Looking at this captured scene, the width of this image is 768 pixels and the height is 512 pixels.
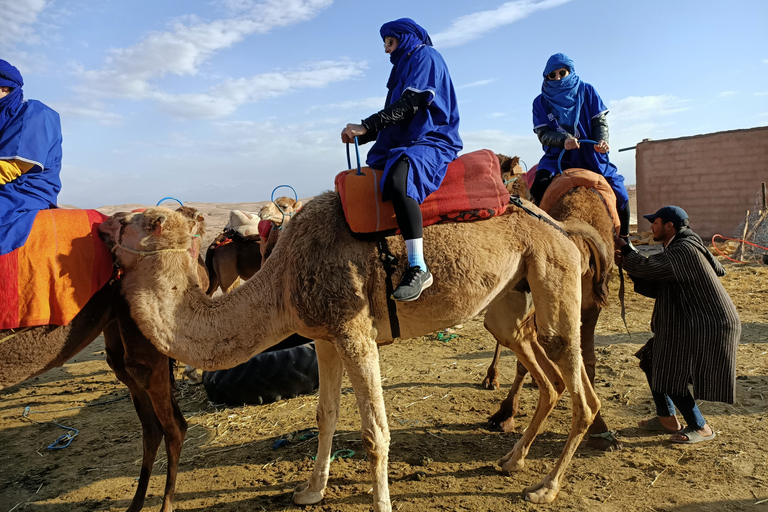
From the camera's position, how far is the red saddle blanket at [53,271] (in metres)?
3.01

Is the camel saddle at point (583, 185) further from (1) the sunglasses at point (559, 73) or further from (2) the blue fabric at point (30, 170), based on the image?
(2) the blue fabric at point (30, 170)

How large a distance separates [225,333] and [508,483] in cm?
244

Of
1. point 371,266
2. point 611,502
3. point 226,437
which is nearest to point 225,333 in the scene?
point 371,266

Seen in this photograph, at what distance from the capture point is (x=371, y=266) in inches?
128

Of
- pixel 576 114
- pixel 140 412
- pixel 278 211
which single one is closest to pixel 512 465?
pixel 140 412

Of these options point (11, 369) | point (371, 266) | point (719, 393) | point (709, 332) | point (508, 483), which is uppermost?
point (371, 266)

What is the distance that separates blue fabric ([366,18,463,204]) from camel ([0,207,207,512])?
1505mm

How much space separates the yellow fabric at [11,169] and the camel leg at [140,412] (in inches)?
46.2

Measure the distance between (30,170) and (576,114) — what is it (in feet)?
15.9

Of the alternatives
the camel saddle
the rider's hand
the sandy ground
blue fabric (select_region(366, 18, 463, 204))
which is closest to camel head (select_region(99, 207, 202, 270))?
blue fabric (select_region(366, 18, 463, 204))

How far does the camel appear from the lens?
3.16 metres

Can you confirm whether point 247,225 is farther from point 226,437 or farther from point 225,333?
point 225,333

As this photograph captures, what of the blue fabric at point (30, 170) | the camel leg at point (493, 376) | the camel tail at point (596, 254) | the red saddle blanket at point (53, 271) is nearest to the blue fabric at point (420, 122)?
the camel tail at point (596, 254)

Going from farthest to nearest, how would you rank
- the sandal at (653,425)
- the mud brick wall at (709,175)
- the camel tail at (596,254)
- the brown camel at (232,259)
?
the mud brick wall at (709,175) → the brown camel at (232,259) → the sandal at (653,425) → the camel tail at (596,254)
